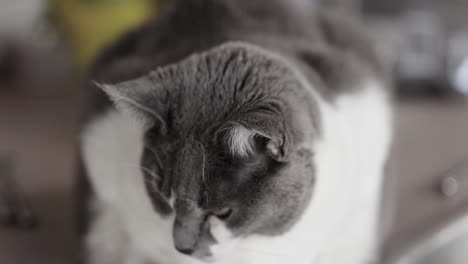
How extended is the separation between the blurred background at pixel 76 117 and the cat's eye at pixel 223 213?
369 millimetres

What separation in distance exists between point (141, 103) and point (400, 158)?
26.4 inches

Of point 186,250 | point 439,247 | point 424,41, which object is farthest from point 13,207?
point 424,41

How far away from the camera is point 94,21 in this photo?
140 centimetres

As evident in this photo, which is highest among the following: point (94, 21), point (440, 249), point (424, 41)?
point (424, 41)

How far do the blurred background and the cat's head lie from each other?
34cm

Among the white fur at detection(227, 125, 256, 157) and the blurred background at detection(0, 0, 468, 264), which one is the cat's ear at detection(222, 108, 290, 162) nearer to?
the white fur at detection(227, 125, 256, 157)

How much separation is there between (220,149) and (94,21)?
0.80m

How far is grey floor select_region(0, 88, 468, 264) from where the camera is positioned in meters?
1.04

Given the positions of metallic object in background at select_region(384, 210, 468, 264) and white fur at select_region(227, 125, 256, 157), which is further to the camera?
metallic object in background at select_region(384, 210, 468, 264)

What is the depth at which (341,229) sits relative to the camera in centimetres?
92

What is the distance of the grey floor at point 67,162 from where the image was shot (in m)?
1.04

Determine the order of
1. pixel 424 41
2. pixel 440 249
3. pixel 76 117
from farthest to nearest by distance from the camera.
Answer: pixel 424 41 < pixel 76 117 < pixel 440 249

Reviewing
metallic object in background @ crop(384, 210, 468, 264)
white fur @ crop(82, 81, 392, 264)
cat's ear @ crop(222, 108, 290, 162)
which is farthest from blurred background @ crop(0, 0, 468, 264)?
cat's ear @ crop(222, 108, 290, 162)

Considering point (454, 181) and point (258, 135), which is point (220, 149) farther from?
point (454, 181)
